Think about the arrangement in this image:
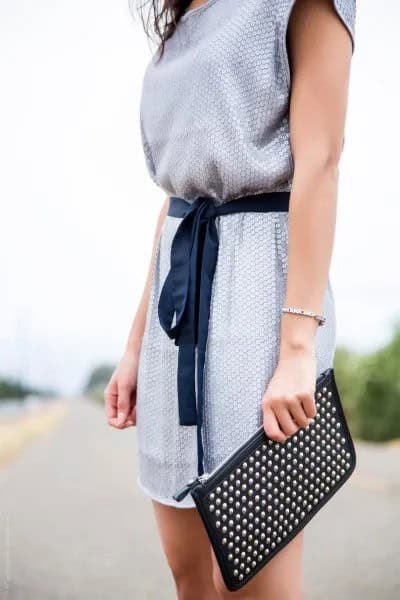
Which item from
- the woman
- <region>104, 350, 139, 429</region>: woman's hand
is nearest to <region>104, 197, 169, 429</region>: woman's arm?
<region>104, 350, 139, 429</region>: woman's hand

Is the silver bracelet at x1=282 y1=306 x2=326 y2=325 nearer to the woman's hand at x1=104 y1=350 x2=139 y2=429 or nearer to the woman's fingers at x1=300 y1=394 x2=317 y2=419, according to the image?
the woman's fingers at x1=300 y1=394 x2=317 y2=419

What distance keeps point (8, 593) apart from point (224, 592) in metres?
1.84

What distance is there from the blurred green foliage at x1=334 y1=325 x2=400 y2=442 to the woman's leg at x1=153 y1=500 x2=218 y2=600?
4.34 m

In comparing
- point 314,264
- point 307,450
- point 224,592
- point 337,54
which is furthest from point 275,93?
point 224,592

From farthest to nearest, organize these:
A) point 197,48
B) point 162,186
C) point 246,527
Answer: point 162,186
point 197,48
point 246,527

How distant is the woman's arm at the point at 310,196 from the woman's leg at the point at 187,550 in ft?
0.84

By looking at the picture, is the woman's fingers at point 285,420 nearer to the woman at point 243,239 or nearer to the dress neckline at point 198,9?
the woman at point 243,239

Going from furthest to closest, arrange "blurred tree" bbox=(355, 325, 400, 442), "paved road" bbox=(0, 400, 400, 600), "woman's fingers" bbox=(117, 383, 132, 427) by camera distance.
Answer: "blurred tree" bbox=(355, 325, 400, 442) → "paved road" bbox=(0, 400, 400, 600) → "woman's fingers" bbox=(117, 383, 132, 427)

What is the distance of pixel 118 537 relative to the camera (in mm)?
3104

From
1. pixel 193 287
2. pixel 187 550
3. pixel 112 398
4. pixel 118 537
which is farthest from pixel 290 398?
pixel 118 537

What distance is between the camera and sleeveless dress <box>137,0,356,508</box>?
901mm

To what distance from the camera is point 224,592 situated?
922mm

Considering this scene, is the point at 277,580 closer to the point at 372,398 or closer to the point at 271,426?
the point at 271,426

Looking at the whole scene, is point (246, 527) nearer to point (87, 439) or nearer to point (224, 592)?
point (224, 592)
